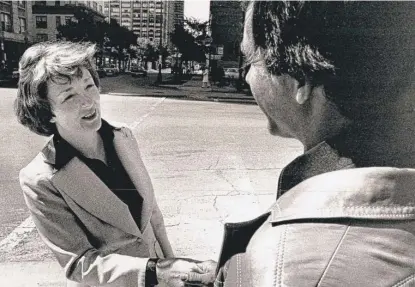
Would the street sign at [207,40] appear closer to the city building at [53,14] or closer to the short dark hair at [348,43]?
the city building at [53,14]

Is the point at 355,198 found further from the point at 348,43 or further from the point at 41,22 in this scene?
the point at 41,22

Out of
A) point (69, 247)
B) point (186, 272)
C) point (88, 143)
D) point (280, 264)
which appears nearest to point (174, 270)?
point (186, 272)

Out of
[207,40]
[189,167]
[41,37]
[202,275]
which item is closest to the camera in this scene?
[202,275]

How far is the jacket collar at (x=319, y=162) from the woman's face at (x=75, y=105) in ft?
1.52

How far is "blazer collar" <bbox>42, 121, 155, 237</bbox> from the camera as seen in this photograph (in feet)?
2.26

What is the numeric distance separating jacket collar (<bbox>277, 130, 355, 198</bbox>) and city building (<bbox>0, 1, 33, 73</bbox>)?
2.27ft

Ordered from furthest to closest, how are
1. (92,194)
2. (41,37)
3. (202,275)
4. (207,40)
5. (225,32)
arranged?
(207,40) < (225,32) < (41,37) < (92,194) < (202,275)

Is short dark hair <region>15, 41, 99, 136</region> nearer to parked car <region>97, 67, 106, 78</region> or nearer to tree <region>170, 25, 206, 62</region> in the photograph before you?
parked car <region>97, 67, 106, 78</region>

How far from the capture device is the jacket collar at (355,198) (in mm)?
284

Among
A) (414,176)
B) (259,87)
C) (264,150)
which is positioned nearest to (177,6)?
(259,87)

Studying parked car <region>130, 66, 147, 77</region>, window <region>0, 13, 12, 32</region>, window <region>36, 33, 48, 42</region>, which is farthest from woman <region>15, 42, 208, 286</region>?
parked car <region>130, 66, 147, 77</region>

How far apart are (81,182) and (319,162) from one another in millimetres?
473

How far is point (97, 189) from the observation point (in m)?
0.72

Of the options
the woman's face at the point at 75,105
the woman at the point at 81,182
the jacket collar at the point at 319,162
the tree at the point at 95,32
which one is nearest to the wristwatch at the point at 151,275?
the woman at the point at 81,182
